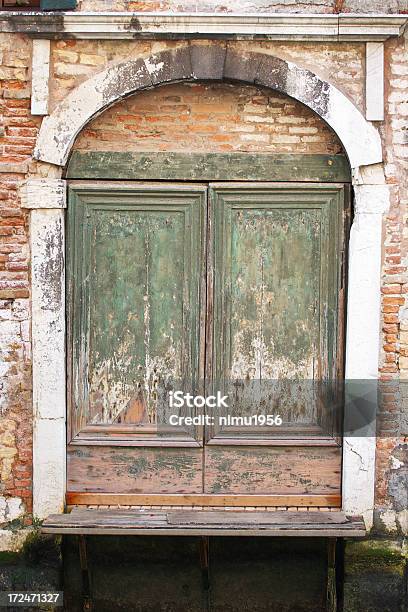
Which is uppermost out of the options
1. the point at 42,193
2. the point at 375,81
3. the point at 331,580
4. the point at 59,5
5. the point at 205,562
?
the point at 59,5

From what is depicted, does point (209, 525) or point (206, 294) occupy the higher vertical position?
point (206, 294)

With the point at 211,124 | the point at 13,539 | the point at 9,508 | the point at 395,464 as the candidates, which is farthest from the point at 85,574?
the point at 211,124

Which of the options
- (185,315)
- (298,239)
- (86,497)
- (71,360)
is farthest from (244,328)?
(86,497)

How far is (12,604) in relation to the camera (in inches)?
176

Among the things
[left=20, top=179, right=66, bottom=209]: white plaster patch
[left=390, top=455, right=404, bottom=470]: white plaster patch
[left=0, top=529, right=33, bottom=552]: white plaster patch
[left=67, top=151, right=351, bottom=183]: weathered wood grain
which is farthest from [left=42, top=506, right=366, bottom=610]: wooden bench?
[left=67, top=151, right=351, bottom=183]: weathered wood grain

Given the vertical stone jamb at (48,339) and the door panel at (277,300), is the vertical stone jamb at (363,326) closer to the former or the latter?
the door panel at (277,300)

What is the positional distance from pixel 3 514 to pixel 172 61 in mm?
3026

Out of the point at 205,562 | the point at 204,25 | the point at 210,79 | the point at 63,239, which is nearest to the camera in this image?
the point at 204,25

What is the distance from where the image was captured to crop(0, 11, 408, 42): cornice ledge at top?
4211 millimetres

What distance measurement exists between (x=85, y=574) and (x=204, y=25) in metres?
3.51

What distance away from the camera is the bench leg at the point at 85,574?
449cm

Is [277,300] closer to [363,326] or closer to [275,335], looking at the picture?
[275,335]

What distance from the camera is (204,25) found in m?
Result: 4.25

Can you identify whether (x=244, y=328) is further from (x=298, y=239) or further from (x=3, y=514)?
(x=3, y=514)
